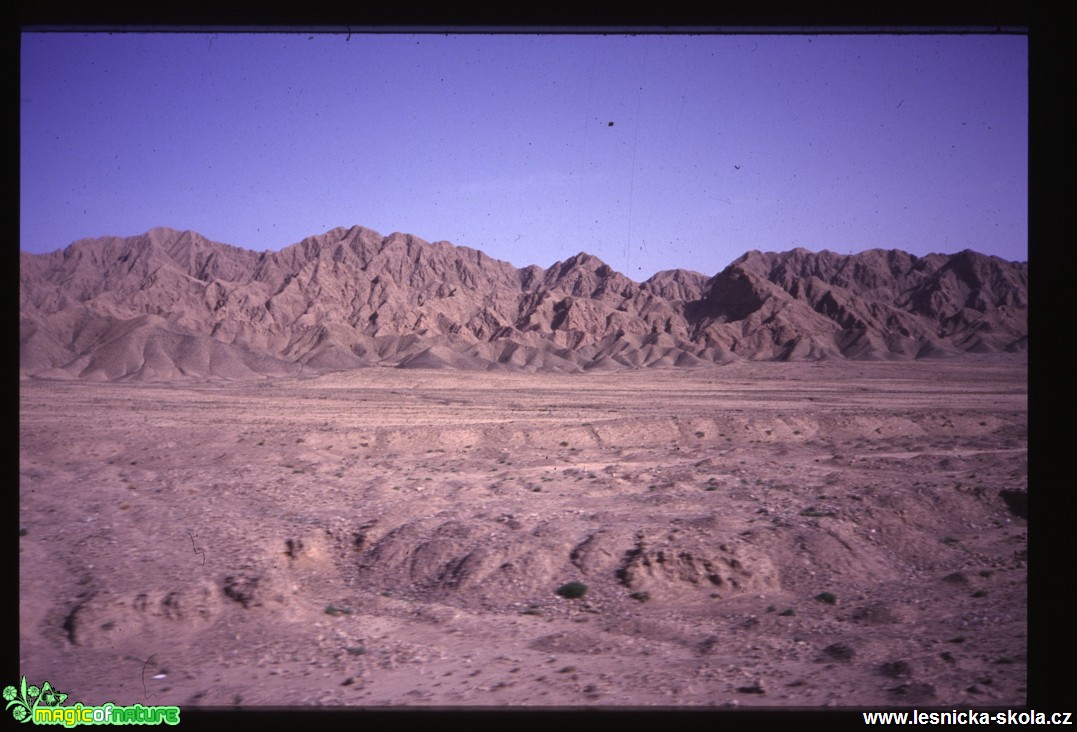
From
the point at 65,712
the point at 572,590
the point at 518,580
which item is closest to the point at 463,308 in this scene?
the point at 518,580

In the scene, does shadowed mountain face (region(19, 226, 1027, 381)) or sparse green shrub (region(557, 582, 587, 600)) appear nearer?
sparse green shrub (region(557, 582, 587, 600))

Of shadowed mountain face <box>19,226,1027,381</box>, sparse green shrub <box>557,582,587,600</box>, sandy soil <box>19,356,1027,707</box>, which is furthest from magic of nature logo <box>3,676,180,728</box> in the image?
shadowed mountain face <box>19,226,1027,381</box>

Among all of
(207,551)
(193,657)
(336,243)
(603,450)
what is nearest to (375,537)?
(207,551)

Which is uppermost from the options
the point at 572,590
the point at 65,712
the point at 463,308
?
the point at 463,308

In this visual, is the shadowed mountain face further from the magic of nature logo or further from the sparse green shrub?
the magic of nature logo

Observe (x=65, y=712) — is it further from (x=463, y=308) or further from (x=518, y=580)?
(x=463, y=308)

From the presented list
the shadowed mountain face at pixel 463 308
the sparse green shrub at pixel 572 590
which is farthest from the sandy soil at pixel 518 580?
the shadowed mountain face at pixel 463 308
